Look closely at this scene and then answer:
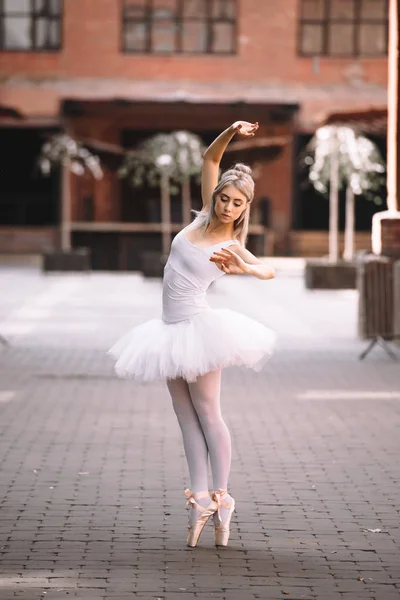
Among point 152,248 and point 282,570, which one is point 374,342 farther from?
point 152,248

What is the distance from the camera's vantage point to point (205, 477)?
6.60 meters

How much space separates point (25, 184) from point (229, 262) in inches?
1373

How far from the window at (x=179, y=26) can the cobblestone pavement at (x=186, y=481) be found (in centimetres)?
2658

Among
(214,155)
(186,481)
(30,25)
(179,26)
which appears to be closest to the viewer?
(214,155)

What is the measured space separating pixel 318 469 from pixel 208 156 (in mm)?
2578

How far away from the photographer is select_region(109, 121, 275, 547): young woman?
647cm

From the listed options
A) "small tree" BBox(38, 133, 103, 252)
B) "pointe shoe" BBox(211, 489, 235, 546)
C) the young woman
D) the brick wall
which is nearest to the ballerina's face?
the young woman

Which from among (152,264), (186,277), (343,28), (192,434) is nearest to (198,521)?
(192,434)

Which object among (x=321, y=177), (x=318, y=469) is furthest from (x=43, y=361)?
(x=321, y=177)

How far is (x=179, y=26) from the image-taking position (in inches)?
1633

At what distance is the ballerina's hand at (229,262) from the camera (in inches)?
246

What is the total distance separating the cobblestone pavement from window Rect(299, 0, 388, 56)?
87.4ft

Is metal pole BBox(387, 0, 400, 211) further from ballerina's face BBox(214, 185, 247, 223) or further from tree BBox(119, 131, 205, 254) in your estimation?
tree BBox(119, 131, 205, 254)

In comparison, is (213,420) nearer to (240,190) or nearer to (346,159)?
(240,190)
